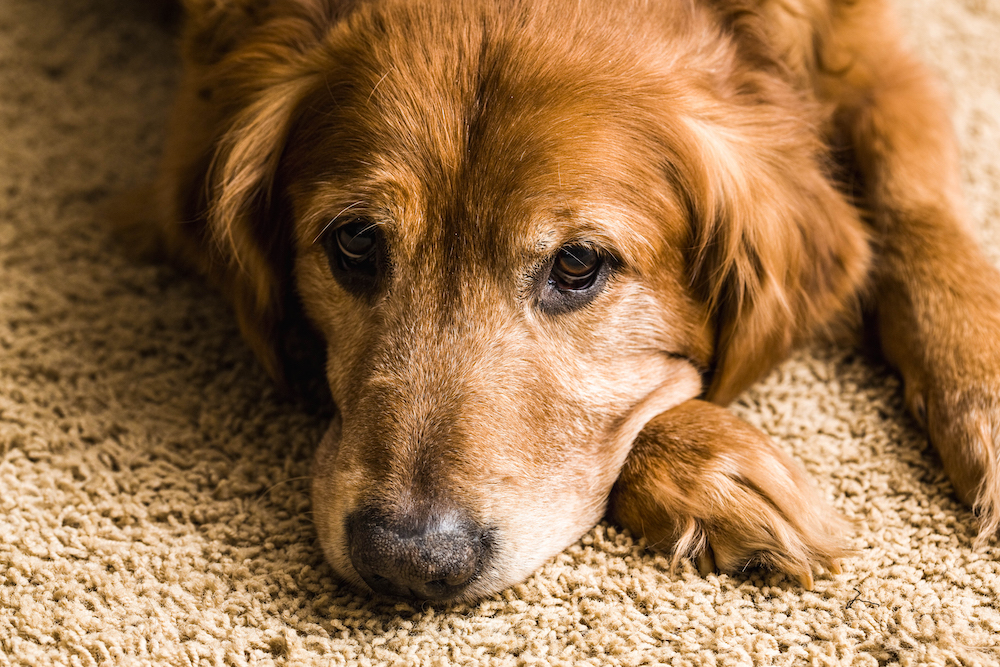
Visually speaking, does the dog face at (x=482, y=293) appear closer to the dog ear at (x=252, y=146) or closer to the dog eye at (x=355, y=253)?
the dog eye at (x=355, y=253)

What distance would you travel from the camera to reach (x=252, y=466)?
228cm

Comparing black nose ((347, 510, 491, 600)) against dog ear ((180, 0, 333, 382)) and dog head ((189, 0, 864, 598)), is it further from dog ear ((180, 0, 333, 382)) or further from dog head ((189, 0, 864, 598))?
dog ear ((180, 0, 333, 382))

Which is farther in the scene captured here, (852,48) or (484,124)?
(852,48)

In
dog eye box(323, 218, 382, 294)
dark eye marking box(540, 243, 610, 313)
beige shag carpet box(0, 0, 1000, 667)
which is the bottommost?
beige shag carpet box(0, 0, 1000, 667)

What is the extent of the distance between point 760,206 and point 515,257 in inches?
25.2

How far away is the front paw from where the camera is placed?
196cm

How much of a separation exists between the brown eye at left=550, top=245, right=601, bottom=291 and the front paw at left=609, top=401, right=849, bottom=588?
15.7 inches

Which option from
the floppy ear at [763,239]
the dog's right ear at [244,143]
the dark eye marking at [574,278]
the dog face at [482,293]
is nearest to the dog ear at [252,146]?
the dog's right ear at [244,143]

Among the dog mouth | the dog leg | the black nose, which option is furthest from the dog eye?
the dog leg

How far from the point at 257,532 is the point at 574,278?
36.2 inches

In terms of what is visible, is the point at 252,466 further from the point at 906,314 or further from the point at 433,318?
→ the point at 906,314

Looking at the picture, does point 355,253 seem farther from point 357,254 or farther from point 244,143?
point 244,143

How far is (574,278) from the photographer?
2.05 metres

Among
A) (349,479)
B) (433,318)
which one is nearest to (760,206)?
(433,318)
